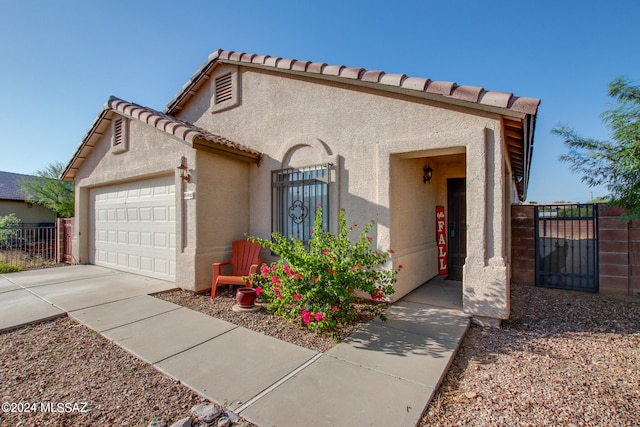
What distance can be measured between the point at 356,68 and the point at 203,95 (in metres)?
5.31

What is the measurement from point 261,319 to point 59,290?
5288 mm

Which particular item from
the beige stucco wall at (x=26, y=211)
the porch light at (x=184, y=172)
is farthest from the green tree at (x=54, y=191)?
the porch light at (x=184, y=172)

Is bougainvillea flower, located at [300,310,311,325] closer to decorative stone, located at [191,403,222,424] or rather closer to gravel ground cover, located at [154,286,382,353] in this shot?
gravel ground cover, located at [154,286,382,353]

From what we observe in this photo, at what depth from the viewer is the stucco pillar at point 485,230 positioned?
4.48 m

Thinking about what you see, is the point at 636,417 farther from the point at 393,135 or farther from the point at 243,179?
the point at 243,179

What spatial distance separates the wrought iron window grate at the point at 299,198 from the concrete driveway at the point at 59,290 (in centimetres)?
312

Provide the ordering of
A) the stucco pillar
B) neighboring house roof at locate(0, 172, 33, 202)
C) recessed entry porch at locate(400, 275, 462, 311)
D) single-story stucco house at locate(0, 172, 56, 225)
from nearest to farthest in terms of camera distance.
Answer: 1. the stucco pillar
2. recessed entry porch at locate(400, 275, 462, 311)
3. single-story stucco house at locate(0, 172, 56, 225)
4. neighboring house roof at locate(0, 172, 33, 202)

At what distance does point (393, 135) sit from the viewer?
17.9 feet

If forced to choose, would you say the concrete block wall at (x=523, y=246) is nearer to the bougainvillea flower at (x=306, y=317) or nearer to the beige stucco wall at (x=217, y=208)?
the bougainvillea flower at (x=306, y=317)

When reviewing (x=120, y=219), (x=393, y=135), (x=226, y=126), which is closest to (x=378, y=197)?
(x=393, y=135)

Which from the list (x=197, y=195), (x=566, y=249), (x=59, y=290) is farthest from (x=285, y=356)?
(x=566, y=249)

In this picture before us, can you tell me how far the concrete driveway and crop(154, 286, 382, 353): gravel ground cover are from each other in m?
1.02

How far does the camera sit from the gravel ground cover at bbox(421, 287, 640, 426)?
2.52 metres

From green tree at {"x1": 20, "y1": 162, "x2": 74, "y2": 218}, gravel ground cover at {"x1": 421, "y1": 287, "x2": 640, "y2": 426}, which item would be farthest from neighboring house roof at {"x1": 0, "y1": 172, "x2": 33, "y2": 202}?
gravel ground cover at {"x1": 421, "y1": 287, "x2": 640, "y2": 426}
